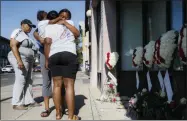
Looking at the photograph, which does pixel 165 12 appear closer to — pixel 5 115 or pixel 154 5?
pixel 154 5

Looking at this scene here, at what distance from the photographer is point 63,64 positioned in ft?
18.2

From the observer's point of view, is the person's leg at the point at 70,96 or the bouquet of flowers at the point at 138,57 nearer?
the person's leg at the point at 70,96

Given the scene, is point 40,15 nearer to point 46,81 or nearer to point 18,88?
point 46,81

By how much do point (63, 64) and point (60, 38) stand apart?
443 mm

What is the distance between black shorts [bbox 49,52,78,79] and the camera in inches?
217

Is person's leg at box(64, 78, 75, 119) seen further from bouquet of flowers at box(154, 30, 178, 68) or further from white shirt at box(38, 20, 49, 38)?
bouquet of flowers at box(154, 30, 178, 68)

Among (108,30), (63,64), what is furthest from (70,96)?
(108,30)

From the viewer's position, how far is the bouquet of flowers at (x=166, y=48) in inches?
209

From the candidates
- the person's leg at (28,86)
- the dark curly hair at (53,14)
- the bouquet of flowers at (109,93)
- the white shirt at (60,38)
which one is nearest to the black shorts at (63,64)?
the white shirt at (60,38)

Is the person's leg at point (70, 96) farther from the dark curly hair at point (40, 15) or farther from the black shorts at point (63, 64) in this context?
the dark curly hair at point (40, 15)

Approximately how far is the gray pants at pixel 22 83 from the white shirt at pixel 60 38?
5.85 feet

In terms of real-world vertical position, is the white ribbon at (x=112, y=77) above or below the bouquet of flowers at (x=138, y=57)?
below

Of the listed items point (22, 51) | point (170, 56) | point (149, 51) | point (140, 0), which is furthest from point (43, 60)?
point (140, 0)

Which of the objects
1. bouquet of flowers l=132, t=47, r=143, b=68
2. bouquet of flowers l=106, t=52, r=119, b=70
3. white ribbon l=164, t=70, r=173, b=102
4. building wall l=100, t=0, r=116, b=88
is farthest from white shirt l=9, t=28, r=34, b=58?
white ribbon l=164, t=70, r=173, b=102
